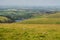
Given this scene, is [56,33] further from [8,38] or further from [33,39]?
[8,38]

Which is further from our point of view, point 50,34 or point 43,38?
point 50,34

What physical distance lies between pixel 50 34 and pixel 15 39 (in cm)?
498

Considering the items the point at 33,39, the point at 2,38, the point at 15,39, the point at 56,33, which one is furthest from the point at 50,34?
the point at 2,38

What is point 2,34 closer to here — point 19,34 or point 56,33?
point 19,34

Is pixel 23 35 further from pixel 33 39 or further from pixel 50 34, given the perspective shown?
pixel 50 34

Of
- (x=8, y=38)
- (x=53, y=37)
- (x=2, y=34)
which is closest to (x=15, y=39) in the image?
(x=8, y=38)

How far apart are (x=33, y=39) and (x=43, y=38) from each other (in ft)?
4.17

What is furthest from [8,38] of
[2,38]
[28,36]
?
[28,36]

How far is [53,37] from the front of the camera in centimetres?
2297

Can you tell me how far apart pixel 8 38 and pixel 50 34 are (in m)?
5.73

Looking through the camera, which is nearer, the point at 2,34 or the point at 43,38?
the point at 43,38

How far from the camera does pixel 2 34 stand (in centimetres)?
2441

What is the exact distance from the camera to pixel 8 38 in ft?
75.0

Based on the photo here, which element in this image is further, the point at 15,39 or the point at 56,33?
the point at 56,33
